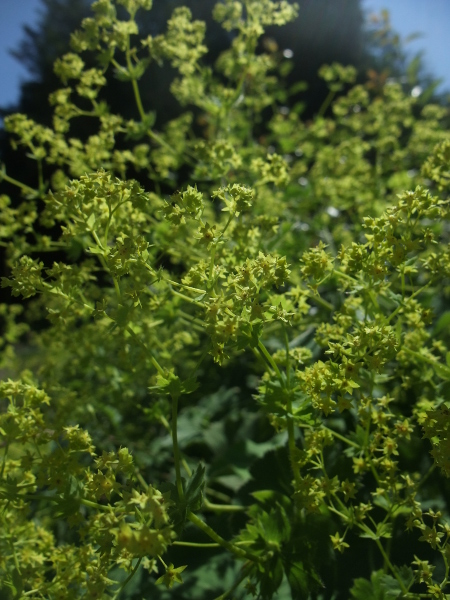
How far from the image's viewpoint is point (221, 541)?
0.85 m

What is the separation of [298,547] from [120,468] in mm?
379

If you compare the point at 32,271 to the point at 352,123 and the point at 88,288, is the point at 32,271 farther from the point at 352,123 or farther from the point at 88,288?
the point at 352,123

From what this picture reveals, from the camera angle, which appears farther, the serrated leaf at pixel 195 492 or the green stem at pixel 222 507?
the green stem at pixel 222 507

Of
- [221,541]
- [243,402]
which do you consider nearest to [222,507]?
[221,541]

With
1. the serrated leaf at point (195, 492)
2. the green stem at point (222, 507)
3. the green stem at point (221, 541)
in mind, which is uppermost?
the serrated leaf at point (195, 492)

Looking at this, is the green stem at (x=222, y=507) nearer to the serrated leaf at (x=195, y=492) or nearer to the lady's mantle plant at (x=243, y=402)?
the lady's mantle plant at (x=243, y=402)

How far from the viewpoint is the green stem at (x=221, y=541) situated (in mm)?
822

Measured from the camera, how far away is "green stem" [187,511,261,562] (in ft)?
2.70

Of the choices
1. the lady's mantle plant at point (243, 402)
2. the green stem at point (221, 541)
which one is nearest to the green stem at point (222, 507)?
the lady's mantle plant at point (243, 402)

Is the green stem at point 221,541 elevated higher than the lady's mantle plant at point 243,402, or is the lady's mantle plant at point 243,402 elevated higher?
the lady's mantle plant at point 243,402

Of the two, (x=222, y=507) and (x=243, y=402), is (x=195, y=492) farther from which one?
(x=243, y=402)

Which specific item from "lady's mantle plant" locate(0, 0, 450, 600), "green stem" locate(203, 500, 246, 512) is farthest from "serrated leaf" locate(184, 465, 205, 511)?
"green stem" locate(203, 500, 246, 512)

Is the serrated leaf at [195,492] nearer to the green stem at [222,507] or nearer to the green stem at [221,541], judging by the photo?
the green stem at [221,541]

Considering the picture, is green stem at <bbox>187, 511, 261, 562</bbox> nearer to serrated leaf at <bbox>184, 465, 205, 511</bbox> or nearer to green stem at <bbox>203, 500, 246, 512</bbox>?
serrated leaf at <bbox>184, 465, 205, 511</bbox>
